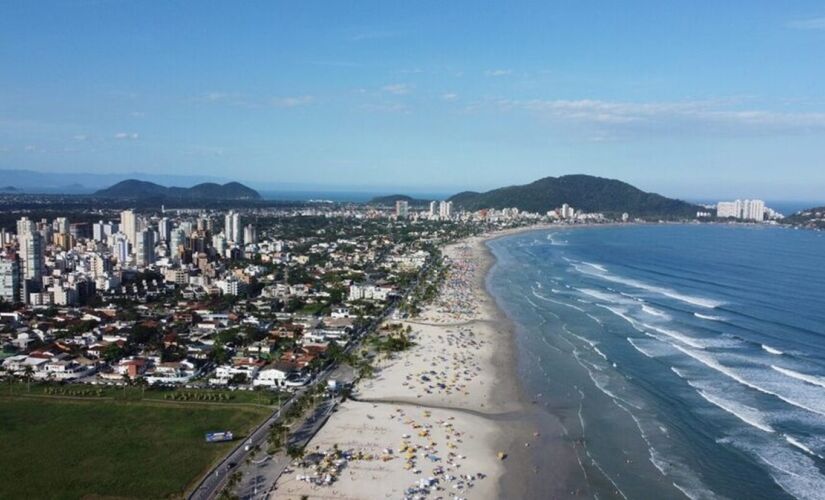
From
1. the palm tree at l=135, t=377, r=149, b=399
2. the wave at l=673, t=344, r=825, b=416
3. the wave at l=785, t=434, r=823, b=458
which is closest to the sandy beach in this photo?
the wave at l=785, t=434, r=823, b=458

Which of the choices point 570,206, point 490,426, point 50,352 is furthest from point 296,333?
point 570,206

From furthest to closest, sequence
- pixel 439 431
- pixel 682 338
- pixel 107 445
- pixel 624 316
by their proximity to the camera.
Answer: pixel 624 316 → pixel 682 338 → pixel 439 431 → pixel 107 445

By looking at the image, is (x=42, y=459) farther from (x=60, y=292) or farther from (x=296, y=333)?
(x=60, y=292)

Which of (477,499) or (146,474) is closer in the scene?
(477,499)

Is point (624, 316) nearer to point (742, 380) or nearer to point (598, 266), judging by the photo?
point (742, 380)

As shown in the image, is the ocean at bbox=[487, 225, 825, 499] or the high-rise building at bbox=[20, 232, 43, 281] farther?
the high-rise building at bbox=[20, 232, 43, 281]

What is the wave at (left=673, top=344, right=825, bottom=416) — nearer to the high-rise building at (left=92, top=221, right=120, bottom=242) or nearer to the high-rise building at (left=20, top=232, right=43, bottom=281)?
the high-rise building at (left=20, top=232, right=43, bottom=281)

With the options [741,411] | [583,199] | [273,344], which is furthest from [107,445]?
[583,199]
